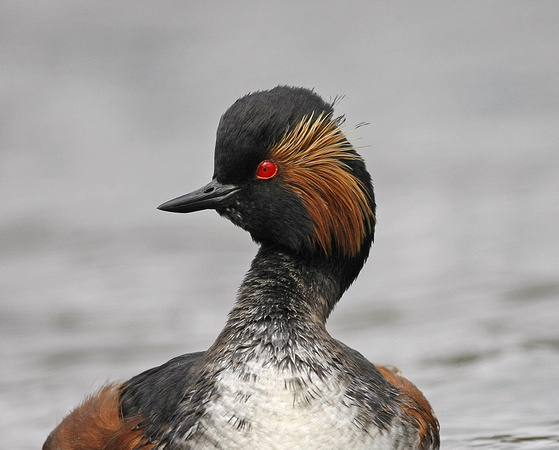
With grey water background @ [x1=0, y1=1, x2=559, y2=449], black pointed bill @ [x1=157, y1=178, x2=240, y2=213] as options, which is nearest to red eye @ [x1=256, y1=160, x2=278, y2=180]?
black pointed bill @ [x1=157, y1=178, x2=240, y2=213]

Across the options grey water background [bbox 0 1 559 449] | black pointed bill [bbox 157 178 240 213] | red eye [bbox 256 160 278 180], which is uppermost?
grey water background [bbox 0 1 559 449]

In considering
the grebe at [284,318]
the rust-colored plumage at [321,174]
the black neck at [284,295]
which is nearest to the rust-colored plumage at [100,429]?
the grebe at [284,318]

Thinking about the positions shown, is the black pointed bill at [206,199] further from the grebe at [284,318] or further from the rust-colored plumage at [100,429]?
the rust-colored plumage at [100,429]

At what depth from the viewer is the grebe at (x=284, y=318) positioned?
6957 millimetres

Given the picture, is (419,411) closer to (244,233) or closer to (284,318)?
(284,318)

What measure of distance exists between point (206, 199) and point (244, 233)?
7872 millimetres

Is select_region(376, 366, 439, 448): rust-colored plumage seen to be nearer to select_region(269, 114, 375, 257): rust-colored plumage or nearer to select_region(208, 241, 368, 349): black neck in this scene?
select_region(208, 241, 368, 349): black neck

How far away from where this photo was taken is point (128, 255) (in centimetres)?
1462

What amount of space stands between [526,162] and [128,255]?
5928 millimetres

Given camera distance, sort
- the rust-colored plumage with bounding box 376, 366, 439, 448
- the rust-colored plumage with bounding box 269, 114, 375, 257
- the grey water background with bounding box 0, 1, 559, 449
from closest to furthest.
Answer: the rust-colored plumage with bounding box 269, 114, 375, 257, the rust-colored plumage with bounding box 376, 366, 439, 448, the grey water background with bounding box 0, 1, 559, 449

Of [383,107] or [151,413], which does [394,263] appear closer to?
[383,107]

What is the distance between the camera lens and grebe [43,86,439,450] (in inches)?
274

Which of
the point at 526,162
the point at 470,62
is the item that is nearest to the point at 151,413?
the point at 526,162

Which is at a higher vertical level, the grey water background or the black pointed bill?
the grey water background
